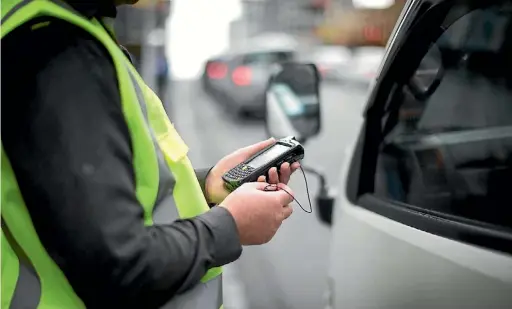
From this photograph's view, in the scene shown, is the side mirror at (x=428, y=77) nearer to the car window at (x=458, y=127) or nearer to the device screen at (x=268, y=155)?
the car window at (x=458, y=127)

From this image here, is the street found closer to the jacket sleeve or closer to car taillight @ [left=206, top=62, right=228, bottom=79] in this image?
the jacket sleeve

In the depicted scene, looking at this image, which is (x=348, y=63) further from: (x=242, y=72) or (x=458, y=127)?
(x=458, y=127)

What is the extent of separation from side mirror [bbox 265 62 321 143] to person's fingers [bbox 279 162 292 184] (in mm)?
605

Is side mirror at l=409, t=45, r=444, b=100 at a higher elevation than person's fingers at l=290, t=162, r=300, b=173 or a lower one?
higher

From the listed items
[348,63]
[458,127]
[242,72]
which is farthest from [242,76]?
[348,63]

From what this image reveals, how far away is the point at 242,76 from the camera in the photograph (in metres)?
10.6

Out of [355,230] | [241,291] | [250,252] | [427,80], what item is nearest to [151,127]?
[355,230]

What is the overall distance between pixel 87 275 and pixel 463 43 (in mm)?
1851

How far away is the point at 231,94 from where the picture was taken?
1111 cm

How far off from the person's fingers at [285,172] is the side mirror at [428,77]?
756 millimetres

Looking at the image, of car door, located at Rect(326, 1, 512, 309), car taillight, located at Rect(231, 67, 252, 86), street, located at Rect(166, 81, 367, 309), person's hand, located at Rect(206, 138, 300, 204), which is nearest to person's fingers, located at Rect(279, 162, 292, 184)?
person's hand, located at Rect(206, 138, 300, 204)

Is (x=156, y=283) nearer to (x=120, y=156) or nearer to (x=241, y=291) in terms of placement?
(x=120, y=156)

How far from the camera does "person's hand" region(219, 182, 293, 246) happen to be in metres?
1.16

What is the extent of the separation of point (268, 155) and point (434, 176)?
916 millimetres
